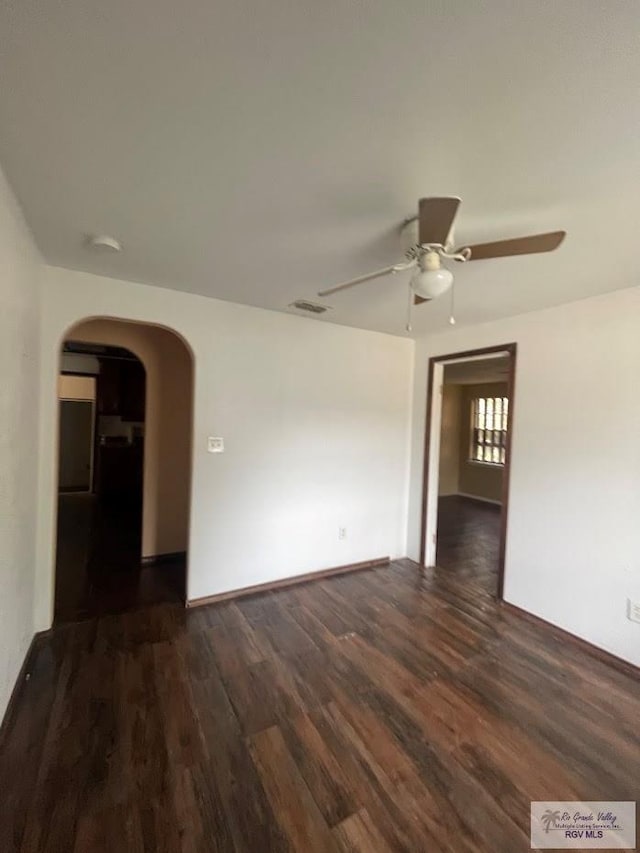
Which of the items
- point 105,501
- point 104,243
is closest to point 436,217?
point 104,243

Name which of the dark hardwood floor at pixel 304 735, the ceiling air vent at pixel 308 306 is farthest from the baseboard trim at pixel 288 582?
the ceiling air vent at pixel 308 306

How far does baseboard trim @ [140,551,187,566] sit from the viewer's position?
355 cm

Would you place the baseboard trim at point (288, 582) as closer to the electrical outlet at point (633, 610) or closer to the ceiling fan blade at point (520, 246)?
the electrical outlet at point (633, 610)

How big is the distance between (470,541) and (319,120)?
→ 4656mm

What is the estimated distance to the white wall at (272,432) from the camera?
2416 millimetres

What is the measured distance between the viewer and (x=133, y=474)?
568cm

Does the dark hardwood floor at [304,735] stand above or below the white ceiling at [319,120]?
below

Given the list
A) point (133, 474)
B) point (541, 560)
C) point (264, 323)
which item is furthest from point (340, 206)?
point (133, 474)

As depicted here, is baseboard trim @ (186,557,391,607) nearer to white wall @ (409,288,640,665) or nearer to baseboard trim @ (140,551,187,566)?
baseboard trim @ (140,551,187,566)

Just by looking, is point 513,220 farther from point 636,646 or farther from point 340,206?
point 636,646

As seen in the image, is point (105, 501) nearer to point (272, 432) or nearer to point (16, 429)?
point (272, 432)

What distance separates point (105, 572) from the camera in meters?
3.33

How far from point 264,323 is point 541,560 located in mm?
2903

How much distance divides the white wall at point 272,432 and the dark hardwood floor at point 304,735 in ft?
2.04
